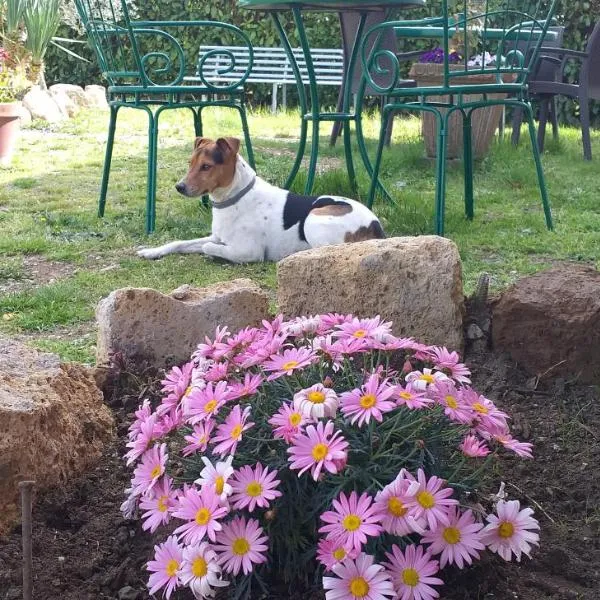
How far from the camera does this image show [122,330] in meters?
2.78

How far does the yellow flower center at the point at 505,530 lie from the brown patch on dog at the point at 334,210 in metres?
3.20

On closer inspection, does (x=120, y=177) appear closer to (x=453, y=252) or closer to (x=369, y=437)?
(x=453, y=252)

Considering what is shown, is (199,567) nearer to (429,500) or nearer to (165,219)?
(429,500)

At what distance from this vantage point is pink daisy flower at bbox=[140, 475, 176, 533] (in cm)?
171

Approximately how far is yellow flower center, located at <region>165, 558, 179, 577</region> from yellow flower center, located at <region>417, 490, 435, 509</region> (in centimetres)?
44

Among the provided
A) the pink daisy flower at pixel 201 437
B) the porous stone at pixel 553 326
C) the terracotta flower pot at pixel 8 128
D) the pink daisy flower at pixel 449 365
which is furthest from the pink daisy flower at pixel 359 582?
the terracotta flower pot at pixel 8 128

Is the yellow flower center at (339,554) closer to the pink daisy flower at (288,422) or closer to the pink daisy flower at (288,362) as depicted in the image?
the pink daisy flower at (288,422)

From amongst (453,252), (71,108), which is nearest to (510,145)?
(71,108)

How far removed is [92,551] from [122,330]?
0.96 metres

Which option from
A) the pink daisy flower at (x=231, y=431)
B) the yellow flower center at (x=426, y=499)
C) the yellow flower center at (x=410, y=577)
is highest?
the pink daisy flower at (x=231, y=431)

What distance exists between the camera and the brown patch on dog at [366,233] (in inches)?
185

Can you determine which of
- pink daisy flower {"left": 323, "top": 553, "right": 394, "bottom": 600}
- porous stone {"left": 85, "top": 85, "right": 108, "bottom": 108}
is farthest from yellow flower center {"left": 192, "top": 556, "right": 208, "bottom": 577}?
porous stone {"left": 85, "top": 85, "right": 108, "bottom": 108}

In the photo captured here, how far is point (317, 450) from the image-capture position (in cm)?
154

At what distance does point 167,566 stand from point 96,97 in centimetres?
1108
